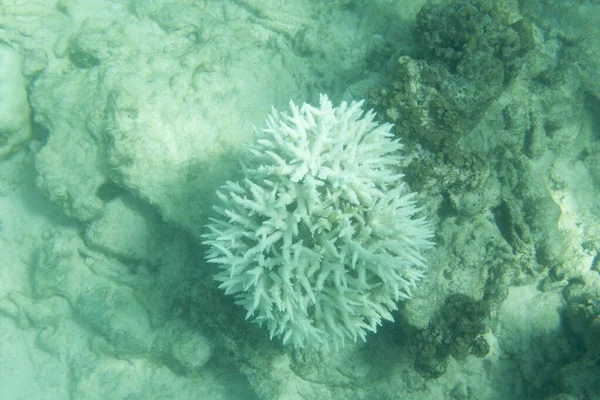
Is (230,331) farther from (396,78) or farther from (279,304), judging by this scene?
(396,78)

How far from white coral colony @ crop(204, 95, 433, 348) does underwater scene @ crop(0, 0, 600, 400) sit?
21 millimetres

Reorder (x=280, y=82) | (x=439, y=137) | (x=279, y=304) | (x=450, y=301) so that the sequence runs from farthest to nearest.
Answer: (x=280, y=82)
(x=450, y=301)
(x=439, y=137)
(x=279, y=304)

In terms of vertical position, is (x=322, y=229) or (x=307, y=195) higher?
(x=307, y=195)

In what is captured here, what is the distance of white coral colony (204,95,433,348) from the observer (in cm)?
320

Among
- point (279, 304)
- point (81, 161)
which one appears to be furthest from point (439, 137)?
point (81, 161)

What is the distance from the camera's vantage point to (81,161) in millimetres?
5141

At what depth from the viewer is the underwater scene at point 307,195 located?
11.2ft

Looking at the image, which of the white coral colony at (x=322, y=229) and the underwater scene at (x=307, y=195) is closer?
the white coral colony at (x=322, y=229)

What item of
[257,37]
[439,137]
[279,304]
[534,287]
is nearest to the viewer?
[279,304]

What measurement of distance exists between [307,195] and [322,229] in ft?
1.01

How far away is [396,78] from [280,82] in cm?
160

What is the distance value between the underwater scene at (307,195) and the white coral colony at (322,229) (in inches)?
0.8

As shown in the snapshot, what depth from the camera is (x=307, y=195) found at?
320cm

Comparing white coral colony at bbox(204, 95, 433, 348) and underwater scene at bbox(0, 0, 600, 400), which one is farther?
underwater scene at bbox(0, 0, 600, 400)
